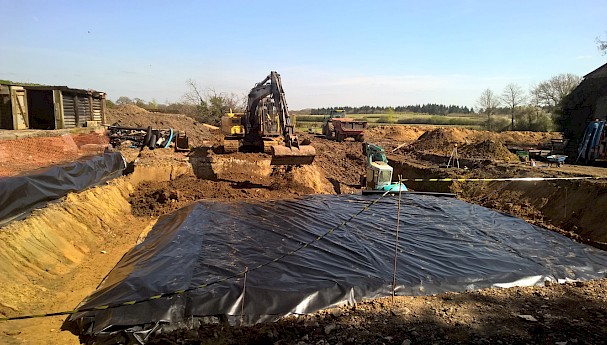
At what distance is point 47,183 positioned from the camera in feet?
29.9

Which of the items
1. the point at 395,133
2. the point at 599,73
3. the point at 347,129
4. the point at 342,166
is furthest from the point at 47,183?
the point at 395,133

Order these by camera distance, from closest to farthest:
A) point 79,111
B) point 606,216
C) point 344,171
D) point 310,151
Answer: point 606,216
point 310,151
point 79,111
point 344,171

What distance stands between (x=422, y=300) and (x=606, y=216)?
831 cm

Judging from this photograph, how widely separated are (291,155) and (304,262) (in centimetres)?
668

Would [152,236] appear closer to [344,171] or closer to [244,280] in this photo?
[244,280]

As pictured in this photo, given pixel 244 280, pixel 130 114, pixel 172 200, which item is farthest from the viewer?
pixel 130 114

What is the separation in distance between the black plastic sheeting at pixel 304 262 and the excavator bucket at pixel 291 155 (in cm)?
249

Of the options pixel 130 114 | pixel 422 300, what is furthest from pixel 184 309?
pixel 130 114

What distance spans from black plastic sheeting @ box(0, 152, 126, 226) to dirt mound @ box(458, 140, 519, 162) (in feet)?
59.1

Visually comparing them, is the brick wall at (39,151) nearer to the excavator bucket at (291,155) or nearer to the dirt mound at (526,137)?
the excavator bucket at (291,155)

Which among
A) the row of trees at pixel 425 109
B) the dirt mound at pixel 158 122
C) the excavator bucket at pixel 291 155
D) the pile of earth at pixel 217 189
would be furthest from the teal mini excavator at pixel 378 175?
the row of trees at pixel 425 109

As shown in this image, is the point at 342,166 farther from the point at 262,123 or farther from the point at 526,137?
the point at 526,137

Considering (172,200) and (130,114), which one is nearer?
(172,200)

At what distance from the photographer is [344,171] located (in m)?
22.2
